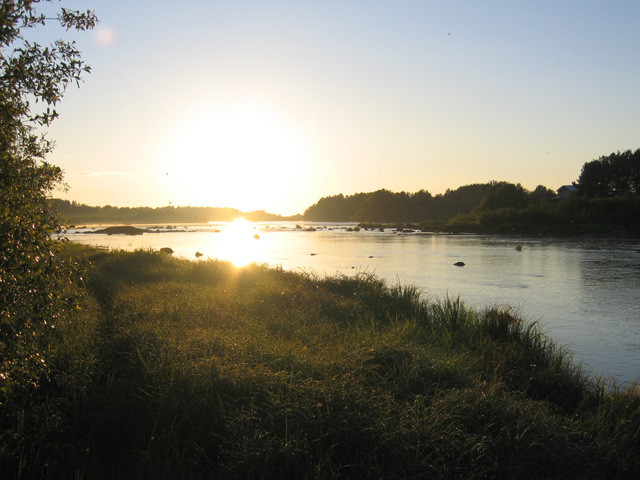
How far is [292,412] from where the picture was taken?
18.1ft

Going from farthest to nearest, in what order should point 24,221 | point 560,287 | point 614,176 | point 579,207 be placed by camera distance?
point 614,176 < point 579,207 < point 560,287 < point 24,221

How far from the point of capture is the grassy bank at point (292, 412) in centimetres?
501

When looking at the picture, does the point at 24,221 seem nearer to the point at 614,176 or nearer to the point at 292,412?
the point at 292,412

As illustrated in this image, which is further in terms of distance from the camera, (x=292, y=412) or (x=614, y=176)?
(x=614, y=176)

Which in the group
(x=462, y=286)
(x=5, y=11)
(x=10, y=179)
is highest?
(x=5, y=11)

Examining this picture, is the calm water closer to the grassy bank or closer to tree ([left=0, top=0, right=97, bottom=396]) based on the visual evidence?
the grassy bank

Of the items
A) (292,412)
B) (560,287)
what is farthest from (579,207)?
(292,412)

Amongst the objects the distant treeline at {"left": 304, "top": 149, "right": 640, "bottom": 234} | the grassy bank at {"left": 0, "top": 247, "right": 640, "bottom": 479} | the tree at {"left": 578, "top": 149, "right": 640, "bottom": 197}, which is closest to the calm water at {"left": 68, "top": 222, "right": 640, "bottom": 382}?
the grassy bank at {"left": 0, "top": 247, "right": 640, "bottom": 479}

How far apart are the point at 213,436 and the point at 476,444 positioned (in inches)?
119

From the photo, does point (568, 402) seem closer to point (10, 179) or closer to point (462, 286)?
point (10, 179)

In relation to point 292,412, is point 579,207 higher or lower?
higher

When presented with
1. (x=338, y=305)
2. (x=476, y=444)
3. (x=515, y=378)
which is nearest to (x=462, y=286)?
(x=338, y=305)

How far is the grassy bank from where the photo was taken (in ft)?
16.4

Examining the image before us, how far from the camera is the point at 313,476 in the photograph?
4.72 m
